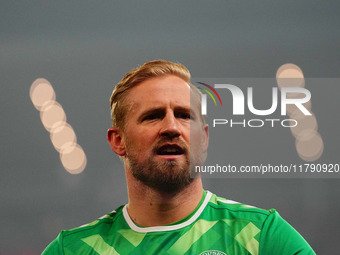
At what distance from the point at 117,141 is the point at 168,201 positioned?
38 cm

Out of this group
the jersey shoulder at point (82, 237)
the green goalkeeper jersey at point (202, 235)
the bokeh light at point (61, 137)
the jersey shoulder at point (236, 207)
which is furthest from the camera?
the bokeh light at point (61, 137)

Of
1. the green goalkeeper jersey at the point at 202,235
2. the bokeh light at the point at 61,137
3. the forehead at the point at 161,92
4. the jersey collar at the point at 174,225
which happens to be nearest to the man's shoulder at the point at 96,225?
the green goalkeeper jersey at the point at 202,235

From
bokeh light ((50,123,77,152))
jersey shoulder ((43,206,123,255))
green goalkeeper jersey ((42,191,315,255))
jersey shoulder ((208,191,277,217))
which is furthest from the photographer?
bokeh light ((50,123,77,152))

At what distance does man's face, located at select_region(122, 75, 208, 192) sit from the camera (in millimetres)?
1591

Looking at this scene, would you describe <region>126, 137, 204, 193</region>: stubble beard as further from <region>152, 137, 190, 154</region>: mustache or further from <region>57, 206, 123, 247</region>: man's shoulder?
<region>57, 206, 123, 247</region>: man's shoulder

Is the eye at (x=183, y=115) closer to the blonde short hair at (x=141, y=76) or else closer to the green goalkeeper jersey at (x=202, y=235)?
the blonde short hair at (x=141, y=76)

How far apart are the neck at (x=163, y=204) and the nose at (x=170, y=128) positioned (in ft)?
0.79

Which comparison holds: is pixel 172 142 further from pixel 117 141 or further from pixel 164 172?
pixel 117 141

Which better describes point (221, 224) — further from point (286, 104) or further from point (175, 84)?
point (286, 104)

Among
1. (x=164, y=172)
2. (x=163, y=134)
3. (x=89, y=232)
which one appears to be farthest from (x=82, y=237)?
(x=163, y=134)

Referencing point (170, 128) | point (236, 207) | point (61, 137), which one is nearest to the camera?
point (170, 128)

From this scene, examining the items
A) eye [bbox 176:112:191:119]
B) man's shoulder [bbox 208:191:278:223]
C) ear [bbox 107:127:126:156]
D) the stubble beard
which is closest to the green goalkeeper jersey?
man's shoulder [bbox 208:191:278:223]

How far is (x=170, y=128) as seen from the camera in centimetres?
158

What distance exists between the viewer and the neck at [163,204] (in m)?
1.68
